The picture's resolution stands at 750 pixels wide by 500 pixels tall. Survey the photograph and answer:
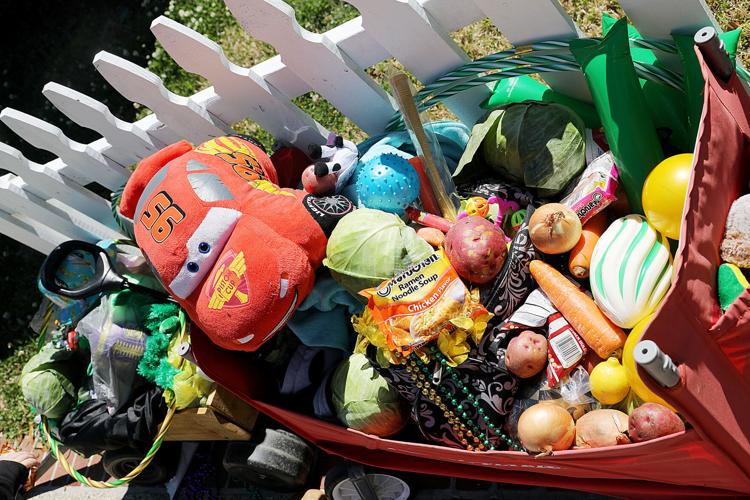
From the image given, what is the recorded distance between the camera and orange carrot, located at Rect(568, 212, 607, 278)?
73.2 inches

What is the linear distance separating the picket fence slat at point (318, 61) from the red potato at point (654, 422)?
1258mm

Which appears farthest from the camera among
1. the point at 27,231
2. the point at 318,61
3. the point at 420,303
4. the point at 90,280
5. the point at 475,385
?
the point at 27,231

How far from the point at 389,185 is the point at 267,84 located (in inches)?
26.8

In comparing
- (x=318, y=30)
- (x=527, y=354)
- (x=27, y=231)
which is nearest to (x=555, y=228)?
(x=527, y=354)

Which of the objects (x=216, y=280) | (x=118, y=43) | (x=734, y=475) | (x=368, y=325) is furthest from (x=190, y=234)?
(x=118, y=43)

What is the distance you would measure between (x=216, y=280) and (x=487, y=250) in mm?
693

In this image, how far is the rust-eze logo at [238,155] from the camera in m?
2.15

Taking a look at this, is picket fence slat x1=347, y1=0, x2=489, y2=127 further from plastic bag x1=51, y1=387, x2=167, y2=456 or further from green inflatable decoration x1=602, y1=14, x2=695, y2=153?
plastic bag x1=51, y1=387, x2=167, y2=456

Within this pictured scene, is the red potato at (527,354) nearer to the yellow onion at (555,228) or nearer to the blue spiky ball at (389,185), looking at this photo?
the yellow onion at (555,228)

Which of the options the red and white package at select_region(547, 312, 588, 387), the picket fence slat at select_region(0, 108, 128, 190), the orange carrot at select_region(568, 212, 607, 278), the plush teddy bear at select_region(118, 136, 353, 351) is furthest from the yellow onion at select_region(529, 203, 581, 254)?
the picket fence slat at select_region(0, 108, 128, 190)

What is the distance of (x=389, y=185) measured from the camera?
6.76 ft

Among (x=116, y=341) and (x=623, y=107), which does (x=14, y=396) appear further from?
(x=623, y=107)

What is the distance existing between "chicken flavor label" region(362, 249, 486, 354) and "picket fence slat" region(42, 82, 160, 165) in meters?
1.29

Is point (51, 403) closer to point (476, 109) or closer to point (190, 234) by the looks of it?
point (190, 234)
